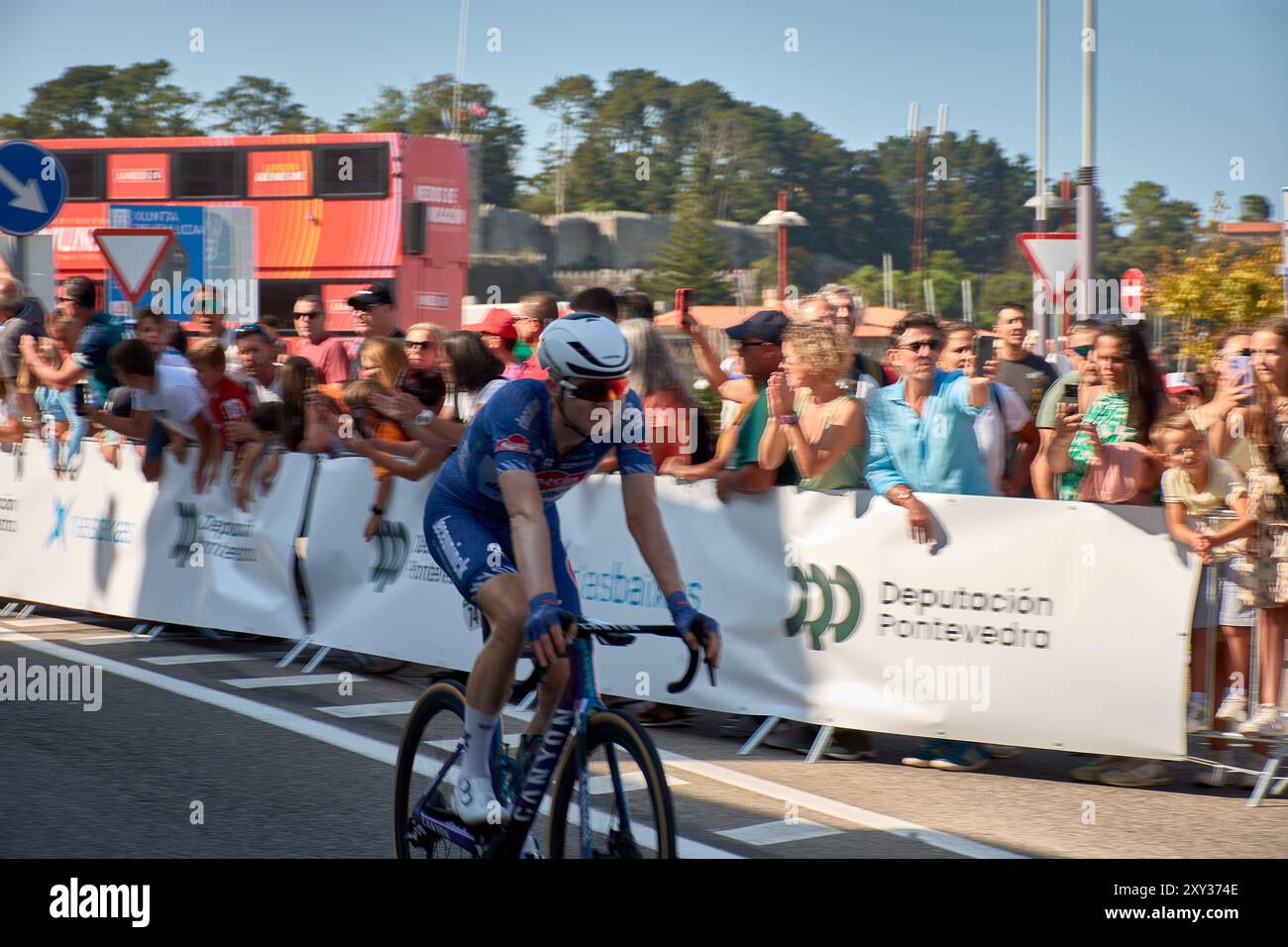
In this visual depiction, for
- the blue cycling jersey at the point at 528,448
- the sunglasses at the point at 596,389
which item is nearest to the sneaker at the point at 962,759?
the blue cycling jersey at the point at 528,448

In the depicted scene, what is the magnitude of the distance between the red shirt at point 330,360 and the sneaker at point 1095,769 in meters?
7.06

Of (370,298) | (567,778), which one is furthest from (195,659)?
(567,778)

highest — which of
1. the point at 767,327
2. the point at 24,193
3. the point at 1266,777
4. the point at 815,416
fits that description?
the point at 24,193

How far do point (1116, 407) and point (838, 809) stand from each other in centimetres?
251

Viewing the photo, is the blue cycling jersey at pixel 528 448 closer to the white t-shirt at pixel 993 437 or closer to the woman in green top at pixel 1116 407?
the white t-shirt at pixel 993 437

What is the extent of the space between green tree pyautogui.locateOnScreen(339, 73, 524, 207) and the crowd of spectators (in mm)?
99050

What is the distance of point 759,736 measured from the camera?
7398 millimetres

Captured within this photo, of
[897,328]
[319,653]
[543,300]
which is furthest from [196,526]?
[897,328]

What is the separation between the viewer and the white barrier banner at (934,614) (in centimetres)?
646

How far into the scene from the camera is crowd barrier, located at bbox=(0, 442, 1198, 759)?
649 centimetres

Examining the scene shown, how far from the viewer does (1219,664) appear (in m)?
6.56

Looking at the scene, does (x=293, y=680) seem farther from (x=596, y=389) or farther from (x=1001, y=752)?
(x=596, y=389)

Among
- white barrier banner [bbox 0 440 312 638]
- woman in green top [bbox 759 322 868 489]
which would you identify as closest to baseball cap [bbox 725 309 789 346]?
woman in green top [bbox 759 322 868 489]

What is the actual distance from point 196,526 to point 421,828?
6022 mm
